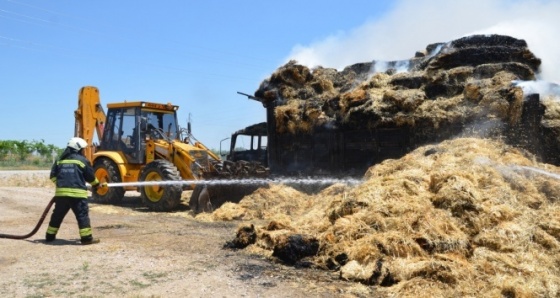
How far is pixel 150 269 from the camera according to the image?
5.71 m

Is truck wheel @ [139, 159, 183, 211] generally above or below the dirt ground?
above

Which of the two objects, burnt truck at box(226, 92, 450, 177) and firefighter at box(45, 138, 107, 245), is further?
burnt truck at box(226, 92, 450, 177)

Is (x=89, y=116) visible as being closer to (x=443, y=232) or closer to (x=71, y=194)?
(x=71, y=194)

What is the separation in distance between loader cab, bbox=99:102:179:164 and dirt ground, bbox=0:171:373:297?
4.07 metres

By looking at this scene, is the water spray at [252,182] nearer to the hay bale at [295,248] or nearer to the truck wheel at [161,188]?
the truck wheel at [161,188]


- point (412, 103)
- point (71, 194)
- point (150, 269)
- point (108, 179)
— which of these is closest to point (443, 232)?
point (150, 269)

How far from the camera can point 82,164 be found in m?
7.69

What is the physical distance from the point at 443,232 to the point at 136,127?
9.21m

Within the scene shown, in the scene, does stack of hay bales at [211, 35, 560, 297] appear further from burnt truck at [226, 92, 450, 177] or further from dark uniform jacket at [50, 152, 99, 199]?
dark uniform jacket at [50, 152, 99, 199]

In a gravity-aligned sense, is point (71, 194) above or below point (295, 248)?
above

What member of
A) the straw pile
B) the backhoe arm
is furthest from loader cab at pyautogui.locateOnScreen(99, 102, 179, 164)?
the straw pile

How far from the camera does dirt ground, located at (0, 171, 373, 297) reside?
493 cm

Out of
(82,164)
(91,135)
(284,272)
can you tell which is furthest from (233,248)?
(91,135)

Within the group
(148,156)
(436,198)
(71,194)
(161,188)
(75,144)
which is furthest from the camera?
(148,156)
